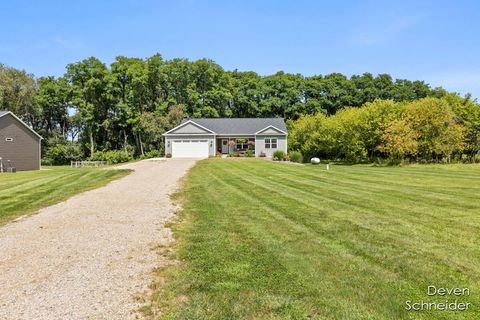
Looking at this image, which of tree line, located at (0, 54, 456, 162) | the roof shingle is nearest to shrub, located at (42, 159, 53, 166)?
tree line, located at (0, 54, 456, 162)

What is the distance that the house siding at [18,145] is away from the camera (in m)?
31.6

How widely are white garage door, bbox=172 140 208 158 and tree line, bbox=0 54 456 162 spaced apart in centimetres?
624

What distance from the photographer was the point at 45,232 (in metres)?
6.73

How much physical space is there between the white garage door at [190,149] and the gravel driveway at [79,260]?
32.8 meters

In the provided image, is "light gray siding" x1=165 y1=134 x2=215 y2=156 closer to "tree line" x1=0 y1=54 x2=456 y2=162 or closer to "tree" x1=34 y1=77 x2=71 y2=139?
"tree line" x1=0 y1=54 x2=456 y2=162

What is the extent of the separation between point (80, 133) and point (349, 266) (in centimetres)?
5705

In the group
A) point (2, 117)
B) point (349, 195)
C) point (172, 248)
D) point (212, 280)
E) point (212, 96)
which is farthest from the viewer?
point (212, 96)

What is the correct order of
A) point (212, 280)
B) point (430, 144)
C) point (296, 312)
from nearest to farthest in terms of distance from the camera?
point (296, 312)
point (212, 280)
point (430, 144)

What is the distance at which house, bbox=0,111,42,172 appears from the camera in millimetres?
31469

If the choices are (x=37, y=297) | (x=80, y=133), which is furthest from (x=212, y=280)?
(x=80, y=133)

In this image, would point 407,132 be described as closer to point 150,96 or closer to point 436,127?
point 436,127

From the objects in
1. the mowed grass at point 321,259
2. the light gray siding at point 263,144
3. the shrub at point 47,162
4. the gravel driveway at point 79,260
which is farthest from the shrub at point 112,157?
the mowed grass at point 321,259

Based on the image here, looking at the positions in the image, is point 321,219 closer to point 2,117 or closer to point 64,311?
point 64,311

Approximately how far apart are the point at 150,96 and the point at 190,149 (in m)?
17.0
